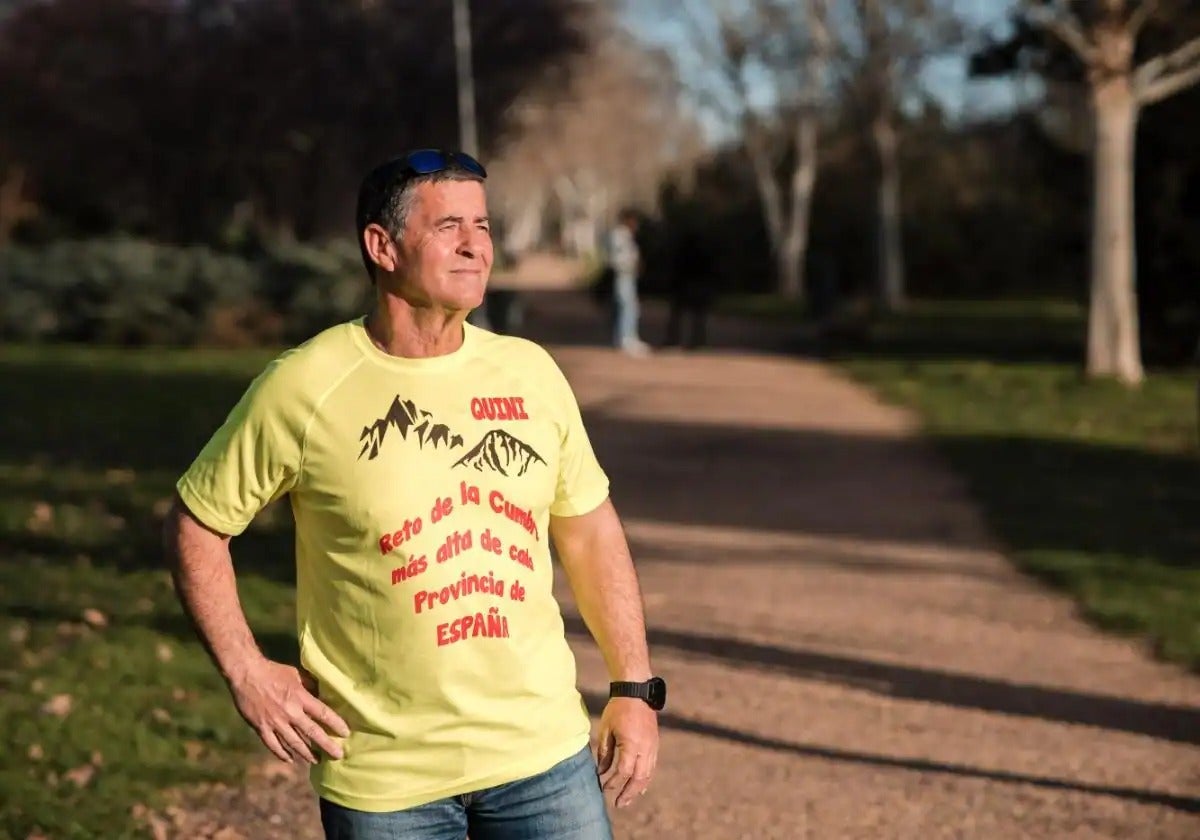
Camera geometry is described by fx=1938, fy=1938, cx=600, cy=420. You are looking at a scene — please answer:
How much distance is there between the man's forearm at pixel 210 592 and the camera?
307 centimetres

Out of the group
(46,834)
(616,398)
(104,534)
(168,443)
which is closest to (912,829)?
(46,834)

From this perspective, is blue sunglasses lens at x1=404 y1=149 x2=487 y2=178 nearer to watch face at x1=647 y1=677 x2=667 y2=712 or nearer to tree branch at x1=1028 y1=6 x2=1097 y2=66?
watch face at x1=647 y1=677 x2=667 y2=712

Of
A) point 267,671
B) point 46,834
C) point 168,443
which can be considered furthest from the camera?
point 168,443

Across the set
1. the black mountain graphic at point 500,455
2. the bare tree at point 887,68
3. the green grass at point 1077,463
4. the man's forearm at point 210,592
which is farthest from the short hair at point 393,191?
the bare tree at point 887,68

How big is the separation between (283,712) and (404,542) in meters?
0.32

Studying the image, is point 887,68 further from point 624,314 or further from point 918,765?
point 918,765

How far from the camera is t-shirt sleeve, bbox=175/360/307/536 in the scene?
10.1ft

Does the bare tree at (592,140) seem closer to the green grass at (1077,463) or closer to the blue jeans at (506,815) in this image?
the green grass at (1077,463)

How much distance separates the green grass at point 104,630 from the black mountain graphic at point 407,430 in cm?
302

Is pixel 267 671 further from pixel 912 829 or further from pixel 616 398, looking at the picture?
pixel 616 398

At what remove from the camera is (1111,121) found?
817 inches

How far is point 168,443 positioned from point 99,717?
28.7 feet

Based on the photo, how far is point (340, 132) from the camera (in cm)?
3653

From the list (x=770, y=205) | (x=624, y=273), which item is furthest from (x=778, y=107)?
(x=624, y=273)
